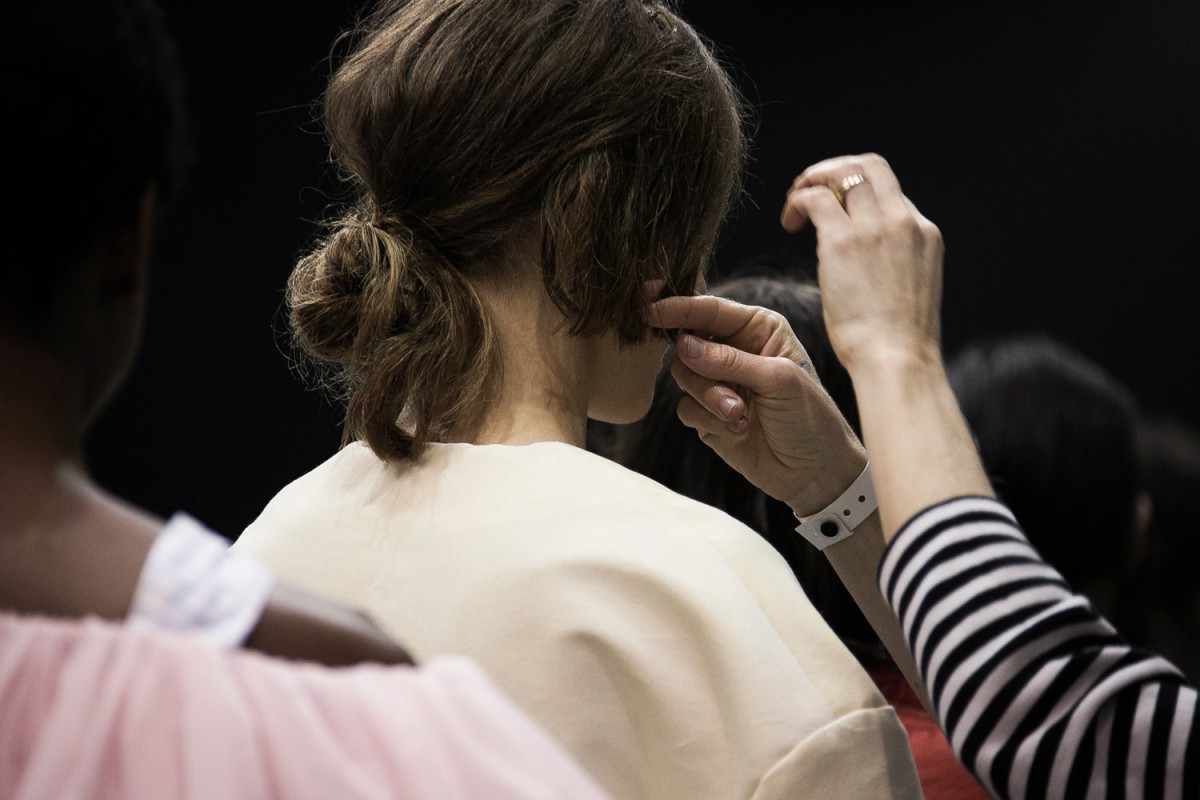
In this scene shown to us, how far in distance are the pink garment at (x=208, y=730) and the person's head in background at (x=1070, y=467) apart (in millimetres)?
1086

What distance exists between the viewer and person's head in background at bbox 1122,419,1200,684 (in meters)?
1.48

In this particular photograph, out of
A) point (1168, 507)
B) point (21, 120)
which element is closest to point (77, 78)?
point (21, 120)

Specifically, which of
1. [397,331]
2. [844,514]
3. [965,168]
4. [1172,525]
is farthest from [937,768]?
[965,168]

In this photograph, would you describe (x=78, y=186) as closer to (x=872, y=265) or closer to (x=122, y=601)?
(x=122, y=601)

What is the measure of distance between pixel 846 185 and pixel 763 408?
21cm

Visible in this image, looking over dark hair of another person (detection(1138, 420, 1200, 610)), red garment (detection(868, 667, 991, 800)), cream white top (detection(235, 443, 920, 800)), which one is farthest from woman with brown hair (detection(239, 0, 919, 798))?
dark hair of another person (detection(1138, 420, 1200, 610))

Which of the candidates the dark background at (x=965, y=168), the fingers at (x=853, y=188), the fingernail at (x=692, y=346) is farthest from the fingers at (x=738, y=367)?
the dark background at (x=965, y=168)

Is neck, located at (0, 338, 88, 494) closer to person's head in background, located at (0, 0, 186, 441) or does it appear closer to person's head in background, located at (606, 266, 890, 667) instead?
person's head in background, located at (0, 0, 186, 441)

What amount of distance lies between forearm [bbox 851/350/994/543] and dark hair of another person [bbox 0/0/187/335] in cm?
47

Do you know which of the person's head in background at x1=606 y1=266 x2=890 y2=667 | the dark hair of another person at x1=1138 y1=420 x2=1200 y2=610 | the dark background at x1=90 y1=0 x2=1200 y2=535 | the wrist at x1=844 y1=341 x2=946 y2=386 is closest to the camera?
the wrist at x1=844 y1=341 x2=946 y2=386

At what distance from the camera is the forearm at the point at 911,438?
0.78 metres

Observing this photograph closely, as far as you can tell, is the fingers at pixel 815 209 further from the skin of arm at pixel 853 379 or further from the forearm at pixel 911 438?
the forearm at pixel 911 438

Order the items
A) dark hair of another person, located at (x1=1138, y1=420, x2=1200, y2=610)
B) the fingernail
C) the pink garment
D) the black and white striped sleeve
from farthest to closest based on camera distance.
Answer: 1. dark hair of another person, located at (x1=1138, y1=420, x2=1200, y2=610)
2. the fingernail
3. the black and white striped sleeve
4. the pink garment

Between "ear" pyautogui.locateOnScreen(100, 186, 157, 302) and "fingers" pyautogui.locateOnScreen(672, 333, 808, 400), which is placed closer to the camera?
"ear" pyautogui.locateOnScreen(100, 186, 157, 302)
